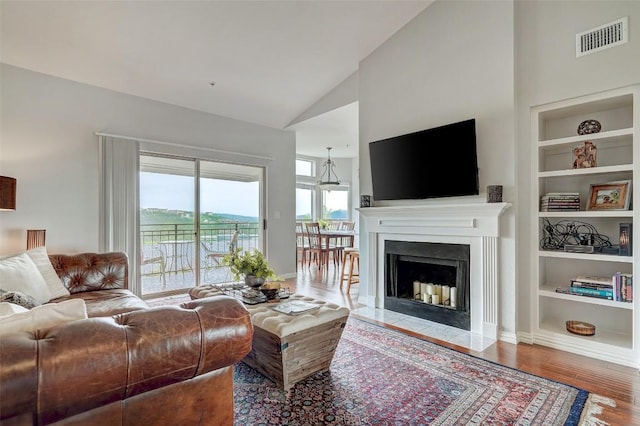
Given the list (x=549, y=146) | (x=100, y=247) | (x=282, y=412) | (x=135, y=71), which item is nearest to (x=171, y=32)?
(x=135, y=71)

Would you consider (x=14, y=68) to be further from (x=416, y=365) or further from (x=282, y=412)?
(x=416, y=365)

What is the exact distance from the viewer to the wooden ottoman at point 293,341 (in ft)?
6.62

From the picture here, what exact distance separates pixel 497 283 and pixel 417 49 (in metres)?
2.68

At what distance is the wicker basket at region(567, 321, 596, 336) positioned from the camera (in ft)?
8.96

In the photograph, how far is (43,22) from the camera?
9.95 ft

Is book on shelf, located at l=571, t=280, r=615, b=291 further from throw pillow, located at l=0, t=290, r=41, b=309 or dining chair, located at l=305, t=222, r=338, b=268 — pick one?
dining chair, located at l=305, t=222, r=338, b=268

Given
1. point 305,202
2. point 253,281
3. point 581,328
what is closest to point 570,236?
point 581,328

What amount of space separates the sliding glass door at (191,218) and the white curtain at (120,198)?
7.4 inches

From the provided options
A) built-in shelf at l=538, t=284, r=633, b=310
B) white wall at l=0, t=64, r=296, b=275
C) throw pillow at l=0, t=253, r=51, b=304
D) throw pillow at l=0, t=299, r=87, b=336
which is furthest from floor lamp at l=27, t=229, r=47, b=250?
built-in shelf at l=538, t=284, r=633, b=310

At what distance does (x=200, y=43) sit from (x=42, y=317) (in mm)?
3448

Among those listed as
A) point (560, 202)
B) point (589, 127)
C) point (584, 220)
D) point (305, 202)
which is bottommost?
point (584, 220)

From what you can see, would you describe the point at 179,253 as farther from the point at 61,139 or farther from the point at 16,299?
the point at 16,299

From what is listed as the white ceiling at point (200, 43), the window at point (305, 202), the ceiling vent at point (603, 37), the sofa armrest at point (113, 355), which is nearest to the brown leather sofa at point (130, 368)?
the sofa armrest at point (113, 355)

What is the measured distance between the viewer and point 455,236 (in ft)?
10.8
